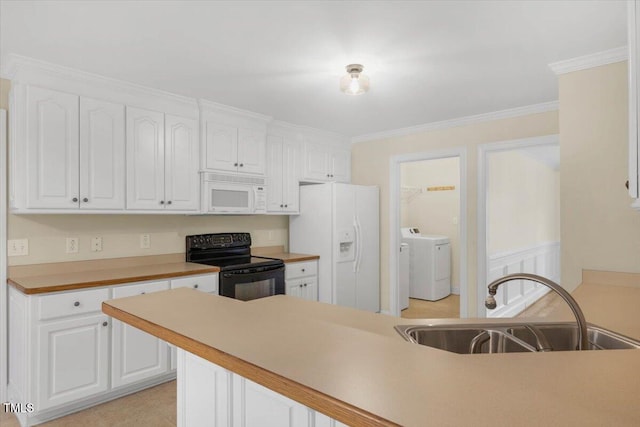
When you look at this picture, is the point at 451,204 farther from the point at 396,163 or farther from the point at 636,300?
the point at 636,300

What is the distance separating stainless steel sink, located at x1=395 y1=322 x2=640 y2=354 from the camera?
1380 millimetres

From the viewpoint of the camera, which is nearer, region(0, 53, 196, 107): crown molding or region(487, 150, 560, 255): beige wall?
region(0, 53, 196, 107): crown molding

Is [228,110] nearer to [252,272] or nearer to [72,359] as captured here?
[252,272]

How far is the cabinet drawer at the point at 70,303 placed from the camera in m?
2.34

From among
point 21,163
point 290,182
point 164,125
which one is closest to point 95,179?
point 21,163

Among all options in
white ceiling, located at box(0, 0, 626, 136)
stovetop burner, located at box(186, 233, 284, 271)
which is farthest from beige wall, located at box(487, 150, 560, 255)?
stovetop burner, located at box(186, 233, 284, 271)

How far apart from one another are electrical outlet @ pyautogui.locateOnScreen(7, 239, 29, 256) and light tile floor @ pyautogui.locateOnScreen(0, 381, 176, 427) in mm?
1079

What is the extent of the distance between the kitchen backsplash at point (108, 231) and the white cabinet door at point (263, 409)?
91.9 inches

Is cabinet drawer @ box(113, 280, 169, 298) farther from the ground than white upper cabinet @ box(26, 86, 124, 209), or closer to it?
closer to it

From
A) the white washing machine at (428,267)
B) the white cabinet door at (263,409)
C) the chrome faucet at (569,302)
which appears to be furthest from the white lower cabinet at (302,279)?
the chrome faucet at (569,302)

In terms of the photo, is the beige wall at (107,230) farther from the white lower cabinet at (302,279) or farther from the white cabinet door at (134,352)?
the white lower cabinet at (302,279)

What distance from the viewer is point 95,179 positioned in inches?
108

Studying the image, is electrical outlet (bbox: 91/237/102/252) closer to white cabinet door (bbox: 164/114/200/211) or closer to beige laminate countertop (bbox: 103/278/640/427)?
white cabinet door (bbox: 164/114/200/211)

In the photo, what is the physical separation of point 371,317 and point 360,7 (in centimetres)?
147
